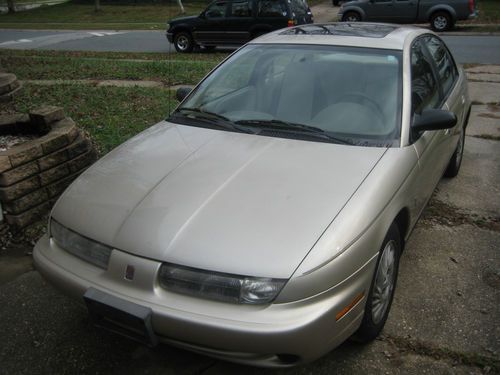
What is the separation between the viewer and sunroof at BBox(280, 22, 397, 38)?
384 cm

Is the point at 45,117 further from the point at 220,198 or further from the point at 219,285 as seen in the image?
the point at 219,285

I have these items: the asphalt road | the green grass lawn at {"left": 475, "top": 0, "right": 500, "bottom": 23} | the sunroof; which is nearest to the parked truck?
the asphalt road

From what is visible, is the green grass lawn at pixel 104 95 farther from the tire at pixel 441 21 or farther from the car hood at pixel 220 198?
the tire at pixel 441 21

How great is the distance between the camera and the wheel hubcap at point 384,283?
2.73 metres

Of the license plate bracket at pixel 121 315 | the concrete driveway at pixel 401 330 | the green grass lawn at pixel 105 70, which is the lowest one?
the concrete driveway at pixel 401 330

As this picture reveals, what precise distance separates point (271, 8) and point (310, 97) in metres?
11.4

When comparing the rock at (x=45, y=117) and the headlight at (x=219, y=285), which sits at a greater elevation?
the rock at (x=45, y=117)

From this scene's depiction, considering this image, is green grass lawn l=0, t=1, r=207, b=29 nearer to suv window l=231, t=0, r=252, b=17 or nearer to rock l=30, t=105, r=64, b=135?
suv window l=231, t=0, r=252, b=17

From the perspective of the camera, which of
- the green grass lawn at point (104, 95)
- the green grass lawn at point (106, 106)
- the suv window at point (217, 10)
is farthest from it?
→ the suv window at point (217, 10)

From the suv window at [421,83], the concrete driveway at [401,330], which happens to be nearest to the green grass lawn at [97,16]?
the suv window at [421,83]

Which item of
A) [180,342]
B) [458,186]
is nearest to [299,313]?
[180,342]

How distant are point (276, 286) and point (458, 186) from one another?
128 inches

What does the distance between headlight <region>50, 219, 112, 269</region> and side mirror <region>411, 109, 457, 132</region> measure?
76.8 inches

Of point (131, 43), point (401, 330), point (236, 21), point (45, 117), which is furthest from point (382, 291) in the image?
point (131, 43)
